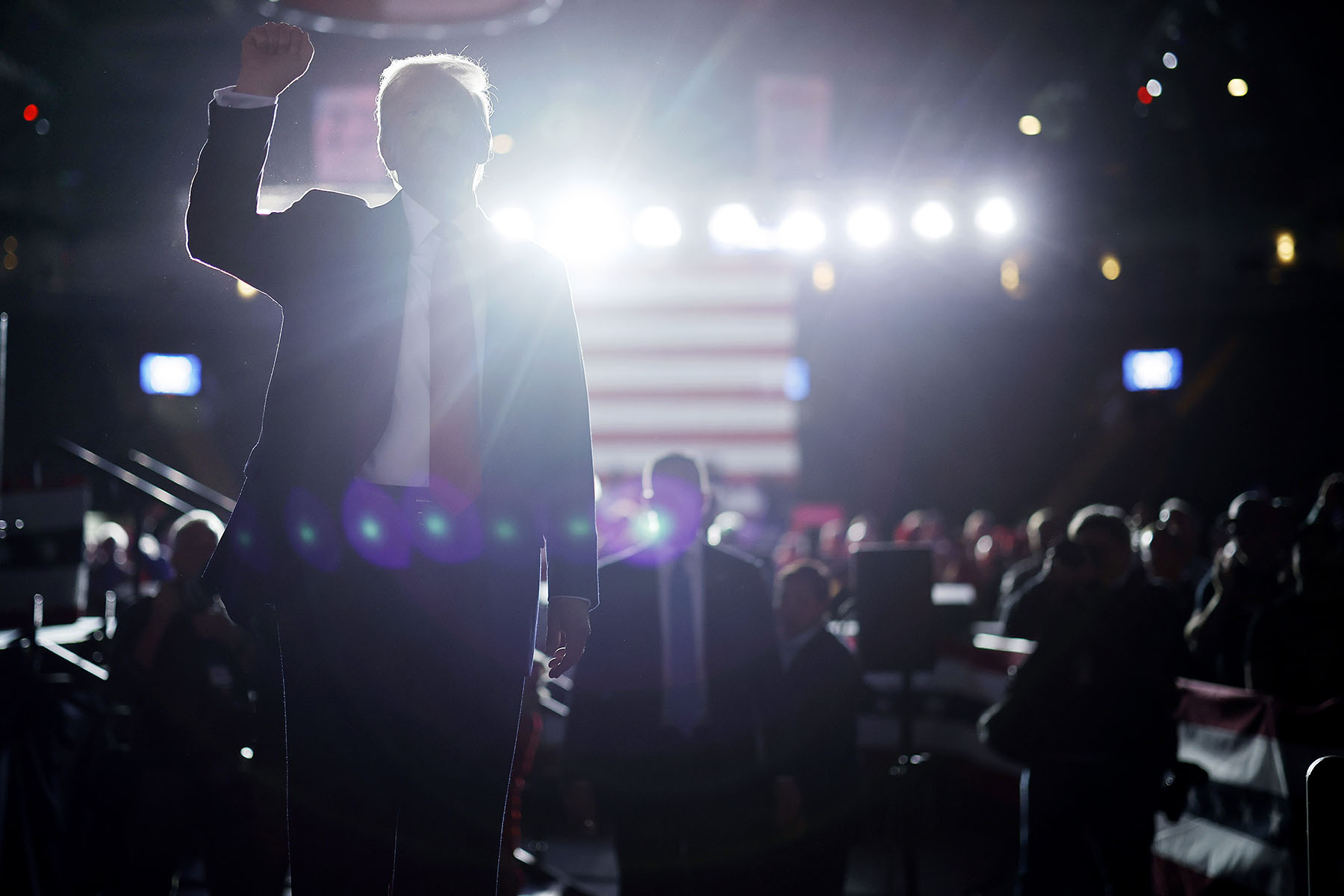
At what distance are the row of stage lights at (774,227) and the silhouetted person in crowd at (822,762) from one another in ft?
16.9

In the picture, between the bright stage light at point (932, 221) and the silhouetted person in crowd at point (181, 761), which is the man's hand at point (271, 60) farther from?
the bright stage light at point (932, 221)

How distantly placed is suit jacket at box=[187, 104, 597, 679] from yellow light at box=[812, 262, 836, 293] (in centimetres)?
1186

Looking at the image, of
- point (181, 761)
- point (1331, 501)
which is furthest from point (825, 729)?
point (1331, 501)

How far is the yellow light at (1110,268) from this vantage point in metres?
12.4

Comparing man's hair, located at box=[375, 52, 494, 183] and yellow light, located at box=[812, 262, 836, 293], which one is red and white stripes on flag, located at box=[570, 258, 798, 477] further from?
man's hair, located at box=[375, 52, 494, 183]

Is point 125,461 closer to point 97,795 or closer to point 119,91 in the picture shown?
point 97,795

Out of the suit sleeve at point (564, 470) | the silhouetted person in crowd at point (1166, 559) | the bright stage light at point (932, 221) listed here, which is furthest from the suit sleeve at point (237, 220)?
the bright stage light at point (932, 221)

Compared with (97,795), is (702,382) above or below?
above

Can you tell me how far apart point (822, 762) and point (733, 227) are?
564 cm

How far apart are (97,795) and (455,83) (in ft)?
10.3

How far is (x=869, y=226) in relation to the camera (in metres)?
8.38

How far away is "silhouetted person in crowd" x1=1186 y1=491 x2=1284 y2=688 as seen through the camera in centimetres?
392

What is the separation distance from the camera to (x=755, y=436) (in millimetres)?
11727

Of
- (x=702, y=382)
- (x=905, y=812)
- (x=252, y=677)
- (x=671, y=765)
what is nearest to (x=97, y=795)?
(x=252, y=677)
